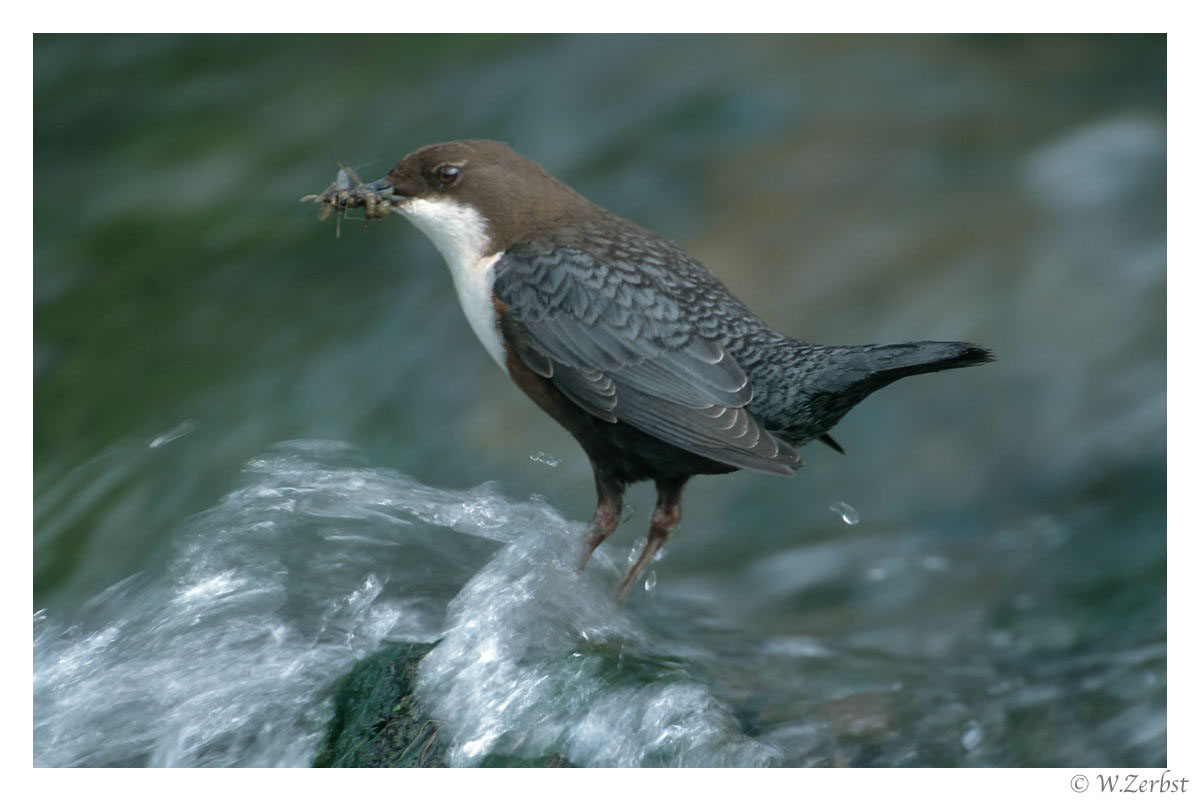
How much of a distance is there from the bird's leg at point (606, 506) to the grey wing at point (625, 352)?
0.29m

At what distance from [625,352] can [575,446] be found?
2.11m

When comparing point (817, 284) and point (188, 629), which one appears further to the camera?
point (817, 284)

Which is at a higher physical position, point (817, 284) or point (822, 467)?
point (817, 284)

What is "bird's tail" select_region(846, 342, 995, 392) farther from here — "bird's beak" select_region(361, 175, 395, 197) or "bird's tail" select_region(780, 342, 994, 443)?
"bird's beak" select_region(361, 175, 395, 197)

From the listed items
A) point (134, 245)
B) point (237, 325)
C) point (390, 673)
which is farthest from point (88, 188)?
point (390, 673)

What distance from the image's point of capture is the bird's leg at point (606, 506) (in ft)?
11.8

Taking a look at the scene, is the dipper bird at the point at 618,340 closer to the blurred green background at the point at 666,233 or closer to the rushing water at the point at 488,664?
the rushing water at the point at 488,664

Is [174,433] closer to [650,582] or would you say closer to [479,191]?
[650,582]

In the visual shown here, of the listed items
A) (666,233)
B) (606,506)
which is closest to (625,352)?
(606,506)

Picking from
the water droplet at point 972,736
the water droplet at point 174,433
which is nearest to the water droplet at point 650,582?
the water droplet at point 972,736

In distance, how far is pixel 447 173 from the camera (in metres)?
3.59

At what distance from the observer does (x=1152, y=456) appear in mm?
5234

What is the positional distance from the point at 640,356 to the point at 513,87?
3.54 meters

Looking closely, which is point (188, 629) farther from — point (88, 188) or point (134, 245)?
point (88, 188)
